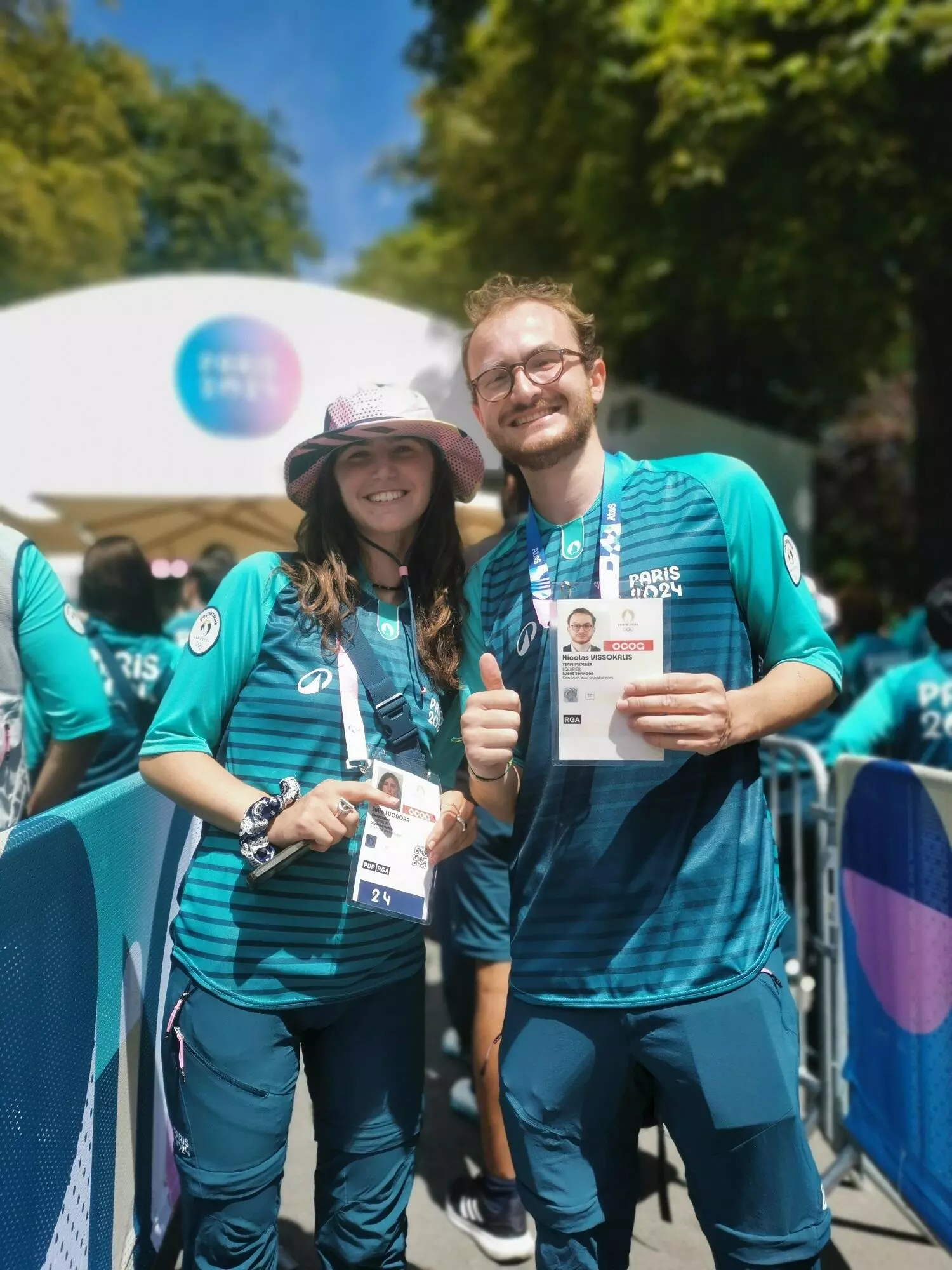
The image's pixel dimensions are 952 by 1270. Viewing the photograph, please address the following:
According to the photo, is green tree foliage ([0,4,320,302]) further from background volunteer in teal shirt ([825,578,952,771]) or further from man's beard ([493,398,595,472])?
man's beard ([493,398,595,472])

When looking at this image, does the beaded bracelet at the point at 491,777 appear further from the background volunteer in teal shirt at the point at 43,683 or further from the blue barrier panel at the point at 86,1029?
the background volunteer in teal shirt at the point at 43,683

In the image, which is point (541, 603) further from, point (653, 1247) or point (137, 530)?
point (137, 530)

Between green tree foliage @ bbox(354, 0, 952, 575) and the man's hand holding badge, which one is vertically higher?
green tree foliage @ bbox(354, 0, 952, 575)

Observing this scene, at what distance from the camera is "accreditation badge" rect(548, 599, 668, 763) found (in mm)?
1612

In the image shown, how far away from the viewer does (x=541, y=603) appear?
1853 mm

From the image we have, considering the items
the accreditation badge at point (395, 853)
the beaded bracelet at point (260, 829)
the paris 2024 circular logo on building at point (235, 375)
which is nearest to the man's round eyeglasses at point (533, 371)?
the accreditation badge at point (395, 853)

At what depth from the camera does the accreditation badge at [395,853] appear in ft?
5.96

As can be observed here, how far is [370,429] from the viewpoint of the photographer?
209 cm

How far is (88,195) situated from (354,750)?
17.0m

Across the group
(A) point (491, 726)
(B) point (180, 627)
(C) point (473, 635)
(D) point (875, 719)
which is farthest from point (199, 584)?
(A) point (491, 726)

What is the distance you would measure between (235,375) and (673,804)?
278 inches

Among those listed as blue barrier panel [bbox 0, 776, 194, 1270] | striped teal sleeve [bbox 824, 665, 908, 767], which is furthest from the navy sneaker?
striped teal sleeve [bbox 824, 665, 908, 767]

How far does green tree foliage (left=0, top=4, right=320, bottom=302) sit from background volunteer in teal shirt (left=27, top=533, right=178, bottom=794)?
12346mm

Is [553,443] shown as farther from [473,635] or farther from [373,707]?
[373,707]
